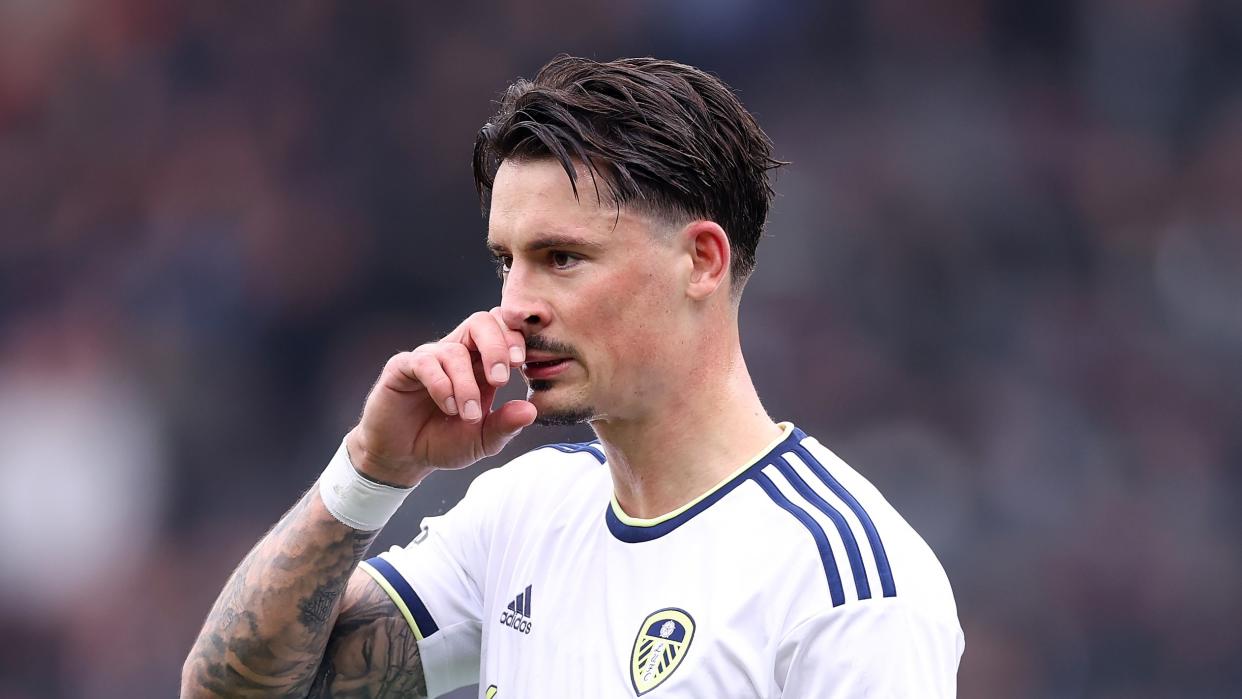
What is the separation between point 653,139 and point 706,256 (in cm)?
25

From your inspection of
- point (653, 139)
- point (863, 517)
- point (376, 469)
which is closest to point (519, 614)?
point (376, 469)

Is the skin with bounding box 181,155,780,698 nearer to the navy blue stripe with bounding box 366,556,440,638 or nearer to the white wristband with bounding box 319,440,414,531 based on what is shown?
the white wristband with bounding box 319,440,414,531

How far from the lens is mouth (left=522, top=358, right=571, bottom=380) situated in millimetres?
2541

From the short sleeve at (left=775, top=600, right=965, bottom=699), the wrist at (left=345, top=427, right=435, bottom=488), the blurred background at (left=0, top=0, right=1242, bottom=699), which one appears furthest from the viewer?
the blurred background at (left=0, top=0, right=1242, bottom=699)

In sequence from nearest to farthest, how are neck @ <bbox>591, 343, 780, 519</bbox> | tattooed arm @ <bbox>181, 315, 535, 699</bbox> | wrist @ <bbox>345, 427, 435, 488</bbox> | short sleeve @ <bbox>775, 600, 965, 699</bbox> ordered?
short sleeve @ <bbox>775, 600, 965, 699</bbox>, tattooed arm @ <bbox>181, 315, 535, 699</bbox>, neck @ <bbox>591, 343, 780, 519</bbox>, wrist @ <bbox>345, 427, 435, 488</bbox>

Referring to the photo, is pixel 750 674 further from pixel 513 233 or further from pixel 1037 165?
pixel 1037 165

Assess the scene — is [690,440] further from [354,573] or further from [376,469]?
[354,573]

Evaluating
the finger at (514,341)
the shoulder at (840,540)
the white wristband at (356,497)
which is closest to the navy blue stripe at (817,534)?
the shoulder at (840,540)

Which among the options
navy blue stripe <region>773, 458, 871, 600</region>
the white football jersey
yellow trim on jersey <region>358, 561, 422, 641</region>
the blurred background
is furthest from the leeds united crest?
the blurred background

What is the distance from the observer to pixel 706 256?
8.68 feet

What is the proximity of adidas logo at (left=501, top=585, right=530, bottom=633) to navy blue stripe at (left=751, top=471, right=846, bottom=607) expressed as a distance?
0.53 m

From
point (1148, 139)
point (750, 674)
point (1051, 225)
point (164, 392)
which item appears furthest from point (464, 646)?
point (1148, 139)

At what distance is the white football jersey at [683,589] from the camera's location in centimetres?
220

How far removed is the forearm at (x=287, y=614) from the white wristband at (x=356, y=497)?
0.03 m
